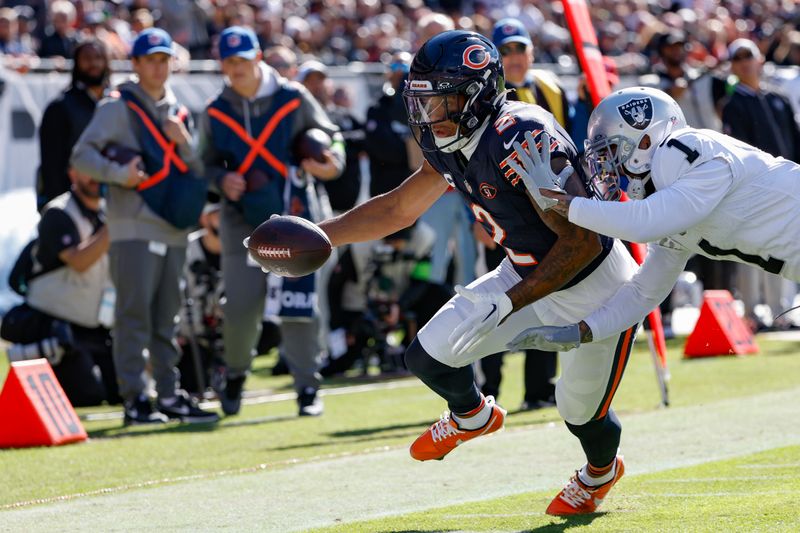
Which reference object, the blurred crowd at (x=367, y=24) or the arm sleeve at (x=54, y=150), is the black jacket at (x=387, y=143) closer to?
the blurred crowd at (x=367, y=24)

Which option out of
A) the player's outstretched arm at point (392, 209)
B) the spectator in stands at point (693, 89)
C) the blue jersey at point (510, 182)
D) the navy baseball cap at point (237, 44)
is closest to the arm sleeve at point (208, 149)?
the navy baseball cap at point (237, 44)

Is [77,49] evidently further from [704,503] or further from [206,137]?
[704,503]

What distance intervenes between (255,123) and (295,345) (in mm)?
1373

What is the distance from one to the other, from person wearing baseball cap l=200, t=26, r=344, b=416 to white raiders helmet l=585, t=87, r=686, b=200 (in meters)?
3.54

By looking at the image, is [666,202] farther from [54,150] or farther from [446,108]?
[54,150]

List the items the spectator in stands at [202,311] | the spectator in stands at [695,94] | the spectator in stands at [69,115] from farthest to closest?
the spectator in stands at [695,94], the spectator in stands at [202,311], the spectator in stands at [69,115]

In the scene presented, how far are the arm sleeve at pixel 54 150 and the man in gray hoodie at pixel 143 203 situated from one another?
51.1 inches

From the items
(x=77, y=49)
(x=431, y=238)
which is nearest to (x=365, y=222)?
(x=77, y=49)

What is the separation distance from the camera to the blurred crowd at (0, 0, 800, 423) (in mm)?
Result: 8133

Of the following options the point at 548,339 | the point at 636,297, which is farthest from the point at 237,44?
the point at 548,339

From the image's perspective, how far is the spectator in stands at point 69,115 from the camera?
9.15 metres

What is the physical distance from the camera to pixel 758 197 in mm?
4680

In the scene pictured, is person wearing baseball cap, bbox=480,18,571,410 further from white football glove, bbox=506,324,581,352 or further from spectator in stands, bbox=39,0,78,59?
spectator in stands, bbox=39,0,78,59

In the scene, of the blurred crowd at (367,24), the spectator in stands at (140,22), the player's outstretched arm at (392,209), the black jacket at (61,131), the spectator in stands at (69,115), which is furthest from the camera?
the blurred crowd at (367,24)
